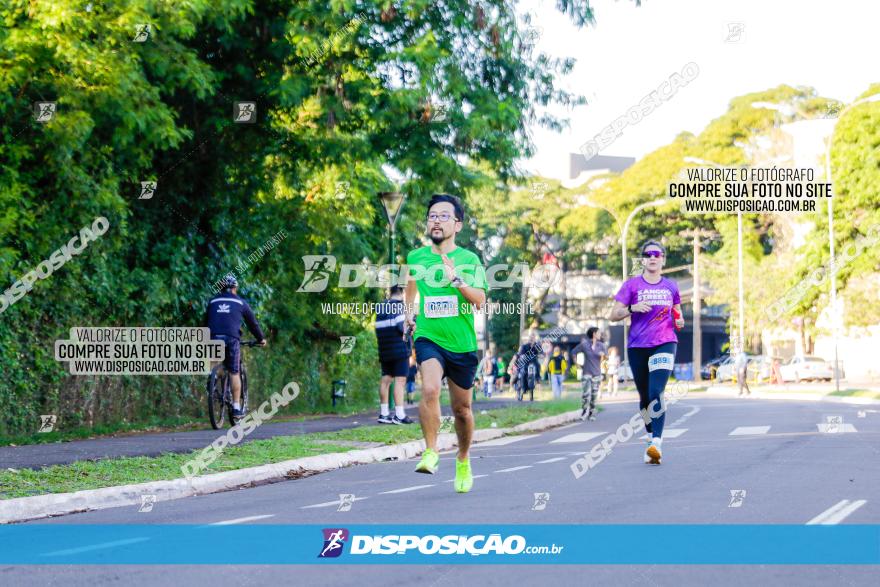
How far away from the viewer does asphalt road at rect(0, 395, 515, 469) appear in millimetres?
11638

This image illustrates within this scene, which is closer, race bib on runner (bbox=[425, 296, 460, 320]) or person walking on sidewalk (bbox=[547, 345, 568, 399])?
race bib on runner (bbox=[425, 296, 460, 320])

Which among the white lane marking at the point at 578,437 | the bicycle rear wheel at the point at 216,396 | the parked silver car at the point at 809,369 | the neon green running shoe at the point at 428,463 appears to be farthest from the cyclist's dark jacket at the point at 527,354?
the neon green running shoe at the point at 428,463

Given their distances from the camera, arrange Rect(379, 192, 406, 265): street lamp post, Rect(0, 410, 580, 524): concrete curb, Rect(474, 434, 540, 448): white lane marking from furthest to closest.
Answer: Rect(379, 192, 406, 265): street lamp post, Rect(474, 434, 540, 448): white lane marking, Rect(0, 410, 580, 524): concrete curb

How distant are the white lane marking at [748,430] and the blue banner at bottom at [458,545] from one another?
10.0 m

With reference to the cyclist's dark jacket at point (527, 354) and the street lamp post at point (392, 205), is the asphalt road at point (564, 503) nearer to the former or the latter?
the street lamp post at point (392, 205)

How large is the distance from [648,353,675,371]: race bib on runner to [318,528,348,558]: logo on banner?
5.53 meters

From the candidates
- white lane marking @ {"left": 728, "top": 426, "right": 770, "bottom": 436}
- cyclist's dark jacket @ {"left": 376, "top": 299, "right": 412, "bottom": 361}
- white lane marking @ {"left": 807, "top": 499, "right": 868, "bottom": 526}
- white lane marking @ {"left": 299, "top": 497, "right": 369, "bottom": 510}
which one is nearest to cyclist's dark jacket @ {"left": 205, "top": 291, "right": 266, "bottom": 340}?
cyclist's dark jacket @ {"left": 376, "top": 299, "right": 412, "bottom": 361}

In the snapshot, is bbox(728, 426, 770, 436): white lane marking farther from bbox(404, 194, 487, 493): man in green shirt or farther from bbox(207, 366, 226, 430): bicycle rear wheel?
bbox(404, 194, 487, 493): man in green shirt

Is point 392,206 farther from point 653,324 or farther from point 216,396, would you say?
point 653,324

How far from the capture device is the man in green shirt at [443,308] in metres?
8.05

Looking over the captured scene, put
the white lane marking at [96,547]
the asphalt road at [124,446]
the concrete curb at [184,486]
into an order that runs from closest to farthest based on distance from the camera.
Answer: the white lane marking at [96,547], the concrete curb at [184,486], the asphalt road at [124,446]

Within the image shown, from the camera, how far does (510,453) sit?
14609 millimetres
